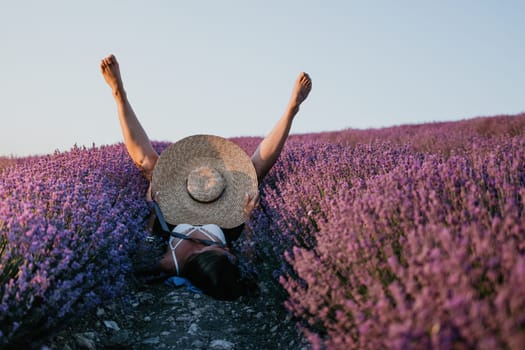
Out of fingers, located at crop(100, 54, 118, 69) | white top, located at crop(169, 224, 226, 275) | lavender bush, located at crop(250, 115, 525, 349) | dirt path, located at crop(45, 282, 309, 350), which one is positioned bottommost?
dirt path, located at crop(45, 282, 309, 350)

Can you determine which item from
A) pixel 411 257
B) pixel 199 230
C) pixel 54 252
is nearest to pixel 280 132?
pixel 199 230

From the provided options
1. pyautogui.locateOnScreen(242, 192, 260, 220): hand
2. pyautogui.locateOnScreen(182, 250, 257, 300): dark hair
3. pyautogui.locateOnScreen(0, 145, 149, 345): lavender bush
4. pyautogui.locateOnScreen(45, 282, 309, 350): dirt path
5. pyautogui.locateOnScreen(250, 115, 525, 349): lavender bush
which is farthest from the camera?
pyautogui.locateOnScreen(242, 192, 260, 220): hand

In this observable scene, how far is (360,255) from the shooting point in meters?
1.93

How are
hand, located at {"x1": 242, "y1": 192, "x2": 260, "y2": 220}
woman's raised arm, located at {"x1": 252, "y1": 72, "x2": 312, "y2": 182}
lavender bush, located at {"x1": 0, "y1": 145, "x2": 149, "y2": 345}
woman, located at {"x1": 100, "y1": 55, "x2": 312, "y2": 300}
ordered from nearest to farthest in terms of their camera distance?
lavender bush, located at {"x1": 0, "y1": 145, "x2": 149, "y2": 345}, woman, located at {"x1": 100, "y1": 55, "x2": 312, "y2": 300}, hand, located at {"x1": 242, "y1": 192, "x2": 260, "y2": 220}, woman's raised arm, located at {"x1": 252, "y1": 72, "x2": 312, "y2": 182}

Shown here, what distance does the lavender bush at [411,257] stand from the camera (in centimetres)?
121

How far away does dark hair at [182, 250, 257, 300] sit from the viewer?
2.92 m

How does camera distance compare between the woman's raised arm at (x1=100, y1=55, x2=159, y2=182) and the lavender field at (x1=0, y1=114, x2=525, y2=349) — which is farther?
the woman's raised arm at (x1=100, y1=55, x2=159, y2=182)

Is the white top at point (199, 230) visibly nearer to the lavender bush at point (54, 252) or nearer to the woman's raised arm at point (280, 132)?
the lavender bush at point (54, 252)

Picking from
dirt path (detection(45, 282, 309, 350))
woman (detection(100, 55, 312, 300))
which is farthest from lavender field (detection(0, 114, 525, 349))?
woman (detection(100, 55, 312, 300))

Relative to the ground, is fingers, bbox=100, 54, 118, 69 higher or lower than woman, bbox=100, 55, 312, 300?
higher

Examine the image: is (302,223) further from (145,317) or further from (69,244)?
(69,244)

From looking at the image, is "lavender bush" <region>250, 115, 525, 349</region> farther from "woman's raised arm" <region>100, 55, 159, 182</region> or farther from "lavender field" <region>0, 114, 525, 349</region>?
"woman's raised arm" <region>100, 55, 159, 182</region>

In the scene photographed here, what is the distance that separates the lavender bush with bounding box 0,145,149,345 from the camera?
1.91 m

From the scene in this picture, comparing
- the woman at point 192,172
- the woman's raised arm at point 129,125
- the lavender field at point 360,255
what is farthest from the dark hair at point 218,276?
the woman's raised arm at point 129,125
